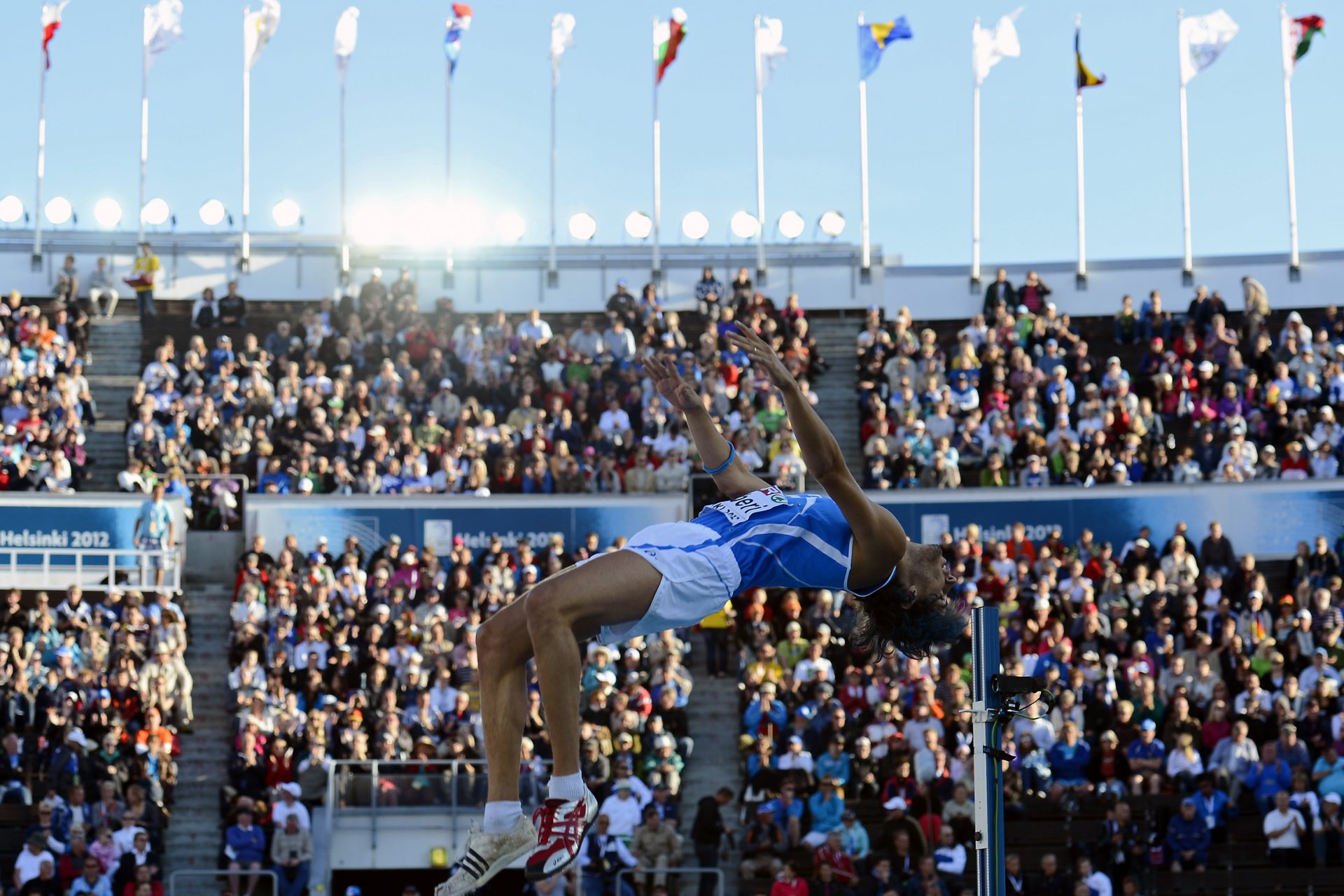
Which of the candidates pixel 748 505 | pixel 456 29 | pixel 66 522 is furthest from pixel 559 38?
pixel 748 505

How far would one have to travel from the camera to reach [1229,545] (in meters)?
22.2

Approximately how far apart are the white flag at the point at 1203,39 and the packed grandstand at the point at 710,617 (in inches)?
239

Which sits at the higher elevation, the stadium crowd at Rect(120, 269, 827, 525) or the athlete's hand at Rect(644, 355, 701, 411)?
the stadium crowd at Rect(120, 269, 827, 525)

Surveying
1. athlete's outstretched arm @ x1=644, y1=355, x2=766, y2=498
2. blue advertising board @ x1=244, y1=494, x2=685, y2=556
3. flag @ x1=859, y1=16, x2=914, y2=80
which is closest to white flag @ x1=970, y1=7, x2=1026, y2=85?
flag @ x1=859, y1=16, x2=914, y2=80

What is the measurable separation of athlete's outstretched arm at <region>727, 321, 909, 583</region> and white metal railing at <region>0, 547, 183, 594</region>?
53.8ft

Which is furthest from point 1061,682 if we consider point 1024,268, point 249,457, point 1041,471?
point 1024,268

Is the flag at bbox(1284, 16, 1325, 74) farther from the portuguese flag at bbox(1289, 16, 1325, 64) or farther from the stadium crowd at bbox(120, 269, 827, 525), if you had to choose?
the stadium crowd at bbox(120, 269, 827, 525)

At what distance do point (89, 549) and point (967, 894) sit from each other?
1225 cm

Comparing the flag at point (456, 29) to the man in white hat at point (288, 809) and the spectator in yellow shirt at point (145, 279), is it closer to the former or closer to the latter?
the spectator in yellow shirt at point (145, 279)

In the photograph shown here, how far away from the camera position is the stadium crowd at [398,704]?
17.2m

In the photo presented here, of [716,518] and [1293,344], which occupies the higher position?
[1293,344]

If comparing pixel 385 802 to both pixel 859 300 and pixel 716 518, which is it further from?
pixel 859 300

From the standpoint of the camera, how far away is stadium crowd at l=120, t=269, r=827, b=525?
2345cm

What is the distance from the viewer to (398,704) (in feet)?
61.6
